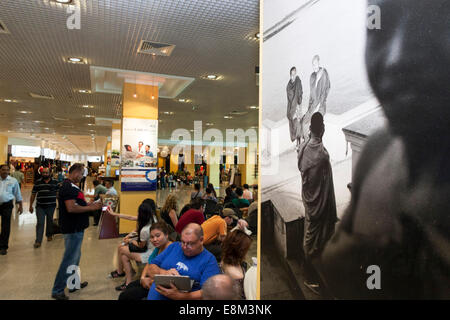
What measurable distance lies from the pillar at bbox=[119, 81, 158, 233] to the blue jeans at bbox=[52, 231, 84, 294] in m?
2.92

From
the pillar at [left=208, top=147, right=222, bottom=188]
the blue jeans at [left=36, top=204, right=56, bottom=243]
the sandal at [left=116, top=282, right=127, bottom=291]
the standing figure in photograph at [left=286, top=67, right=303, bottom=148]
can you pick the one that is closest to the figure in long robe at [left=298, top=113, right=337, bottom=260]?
the standing figure in photograph at [left=286, top=67, right=303, bottom=148]

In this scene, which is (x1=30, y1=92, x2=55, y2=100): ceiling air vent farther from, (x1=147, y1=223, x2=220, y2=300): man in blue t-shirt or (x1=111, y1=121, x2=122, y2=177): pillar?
(x1=147, y1=223, x2=220, y2=300): man in blue t-shirt

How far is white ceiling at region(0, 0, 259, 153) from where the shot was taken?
353 cm

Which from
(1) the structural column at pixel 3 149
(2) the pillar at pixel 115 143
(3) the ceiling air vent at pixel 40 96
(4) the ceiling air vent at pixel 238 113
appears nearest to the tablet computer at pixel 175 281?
(3) the ceiling air vent at pixel 40 96

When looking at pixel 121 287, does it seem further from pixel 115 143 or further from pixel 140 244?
pixel 115 143

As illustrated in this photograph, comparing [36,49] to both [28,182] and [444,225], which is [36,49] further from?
[28,182]

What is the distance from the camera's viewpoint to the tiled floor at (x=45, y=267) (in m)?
3.57

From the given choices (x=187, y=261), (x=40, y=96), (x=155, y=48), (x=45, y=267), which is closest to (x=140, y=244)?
(x=187, y=261)

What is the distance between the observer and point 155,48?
471cm

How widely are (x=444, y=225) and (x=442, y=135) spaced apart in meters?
0.32

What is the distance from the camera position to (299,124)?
1.66 m

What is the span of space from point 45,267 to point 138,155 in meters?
2.82

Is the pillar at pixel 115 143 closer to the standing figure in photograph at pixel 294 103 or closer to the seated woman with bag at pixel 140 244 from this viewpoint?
the seated woman with bag at pixel 140 244

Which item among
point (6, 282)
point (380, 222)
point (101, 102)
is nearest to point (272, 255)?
point (380, 222)
